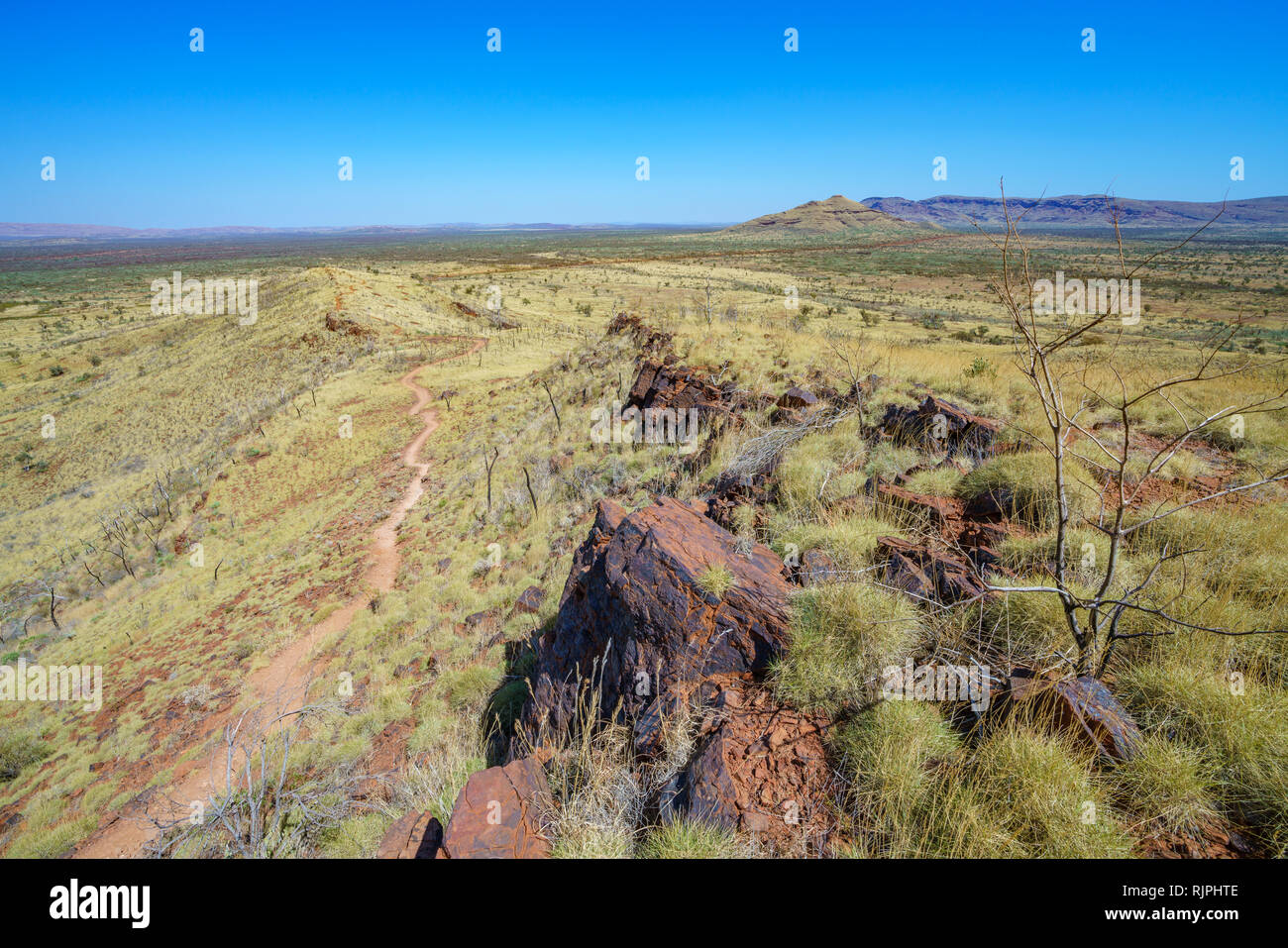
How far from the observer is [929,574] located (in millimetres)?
3674

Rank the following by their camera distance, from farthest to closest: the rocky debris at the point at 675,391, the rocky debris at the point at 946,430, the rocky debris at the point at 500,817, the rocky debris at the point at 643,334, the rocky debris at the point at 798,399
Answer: the rocky debris at the point at 643,334 → the rocky debris at the point at 675,391 → the rocky debris at the point at 798,399 → the rocky debris at the point at 946,430 → the rocky debris at the point at 500,817

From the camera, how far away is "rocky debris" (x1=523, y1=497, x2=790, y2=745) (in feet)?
11.3

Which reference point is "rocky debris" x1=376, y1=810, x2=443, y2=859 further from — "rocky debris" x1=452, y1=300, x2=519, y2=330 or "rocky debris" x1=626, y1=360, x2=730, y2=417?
"rocky debris" x1=452, y1=300, x2=519, y2=330

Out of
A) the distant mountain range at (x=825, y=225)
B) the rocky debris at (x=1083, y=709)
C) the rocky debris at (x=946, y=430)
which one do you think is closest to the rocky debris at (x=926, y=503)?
the rocky debris at (x=946, y=430)

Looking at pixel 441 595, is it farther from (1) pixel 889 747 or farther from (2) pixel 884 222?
(2) pixel 884 222

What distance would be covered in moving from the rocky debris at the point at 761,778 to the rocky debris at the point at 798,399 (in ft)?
20.0

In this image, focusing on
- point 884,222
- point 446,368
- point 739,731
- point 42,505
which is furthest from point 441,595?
point 884,222

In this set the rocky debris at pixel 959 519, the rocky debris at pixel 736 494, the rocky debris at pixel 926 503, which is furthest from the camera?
the rocky debris at pixel 736 494

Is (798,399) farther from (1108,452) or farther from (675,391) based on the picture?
(1108,452)

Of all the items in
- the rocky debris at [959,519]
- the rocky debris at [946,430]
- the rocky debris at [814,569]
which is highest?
the rocky debris at [946,430]

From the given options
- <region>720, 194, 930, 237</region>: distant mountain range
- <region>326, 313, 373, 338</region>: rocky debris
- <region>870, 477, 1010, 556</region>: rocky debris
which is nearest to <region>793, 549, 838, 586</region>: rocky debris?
<region>870, 477, 1010, 556</region>: rocky debris

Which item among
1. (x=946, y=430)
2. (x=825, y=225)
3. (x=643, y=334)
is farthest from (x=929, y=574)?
(x=825, y=225)

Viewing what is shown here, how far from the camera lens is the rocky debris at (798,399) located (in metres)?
8.41

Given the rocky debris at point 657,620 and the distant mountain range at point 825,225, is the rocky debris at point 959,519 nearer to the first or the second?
the rocky debris at point 657,620
